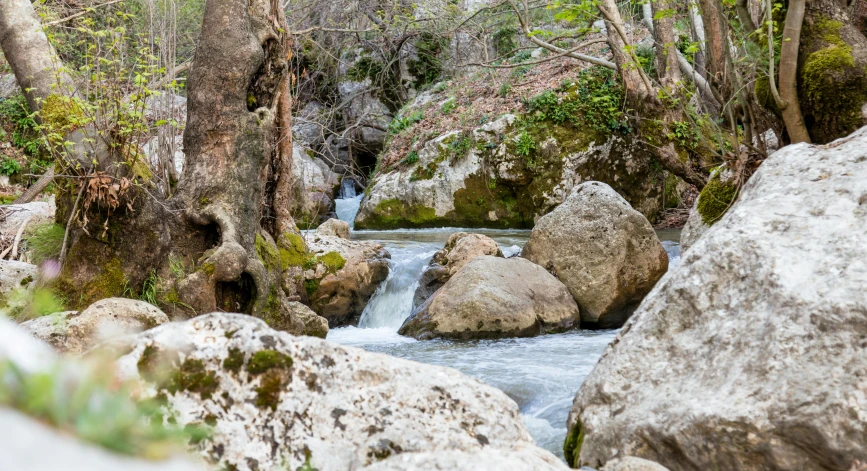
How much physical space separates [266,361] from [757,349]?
2219 mm

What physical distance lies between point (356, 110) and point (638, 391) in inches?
781

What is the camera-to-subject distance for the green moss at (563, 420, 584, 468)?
3.69 m

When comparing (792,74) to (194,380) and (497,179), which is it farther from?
(497,179)

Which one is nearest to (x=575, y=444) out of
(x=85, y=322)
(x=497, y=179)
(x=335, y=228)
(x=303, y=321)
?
(x=85, y=322)

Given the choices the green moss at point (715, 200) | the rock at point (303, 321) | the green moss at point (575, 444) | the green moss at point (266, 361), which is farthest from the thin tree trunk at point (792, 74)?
the green moss at point (266, 361)

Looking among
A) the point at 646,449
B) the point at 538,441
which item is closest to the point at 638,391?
the point at 646,449

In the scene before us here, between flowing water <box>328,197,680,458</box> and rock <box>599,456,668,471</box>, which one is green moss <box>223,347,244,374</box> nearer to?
rock <box>599,456,668,471</box>

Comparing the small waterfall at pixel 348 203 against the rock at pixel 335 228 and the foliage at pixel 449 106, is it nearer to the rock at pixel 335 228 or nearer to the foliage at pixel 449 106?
the foliage at pixel 449 106

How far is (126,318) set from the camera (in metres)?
5.50

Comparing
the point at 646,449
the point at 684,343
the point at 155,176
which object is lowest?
the point at 646,449

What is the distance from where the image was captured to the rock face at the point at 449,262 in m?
10.5

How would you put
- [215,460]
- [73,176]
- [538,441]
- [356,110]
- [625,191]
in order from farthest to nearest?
[356,110] < [625,191] < [73,176] < [538,441] < [215,460]

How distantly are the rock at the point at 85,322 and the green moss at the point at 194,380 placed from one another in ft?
9.76

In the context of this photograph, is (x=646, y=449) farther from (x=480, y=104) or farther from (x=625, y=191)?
(x=480, y=104)
